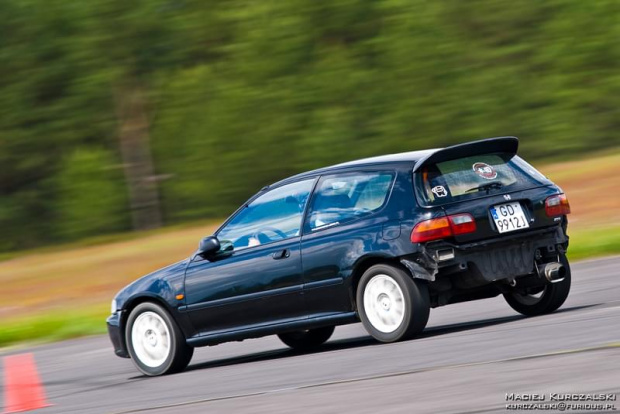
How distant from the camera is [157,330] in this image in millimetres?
10117

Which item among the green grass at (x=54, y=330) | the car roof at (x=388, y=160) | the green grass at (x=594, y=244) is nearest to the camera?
the car roof at (x=388, y=160)

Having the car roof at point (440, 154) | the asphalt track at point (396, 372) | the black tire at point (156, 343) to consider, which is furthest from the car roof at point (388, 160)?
the black tire at point (156, 343)

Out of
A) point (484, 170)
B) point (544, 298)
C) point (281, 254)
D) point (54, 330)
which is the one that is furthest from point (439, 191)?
point (54, 330)

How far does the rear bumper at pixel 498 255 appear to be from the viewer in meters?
8.77

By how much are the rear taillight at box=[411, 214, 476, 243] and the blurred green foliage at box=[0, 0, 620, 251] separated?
37.1 m

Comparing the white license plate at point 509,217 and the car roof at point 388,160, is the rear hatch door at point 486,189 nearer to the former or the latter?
the white license plate at point 509,217

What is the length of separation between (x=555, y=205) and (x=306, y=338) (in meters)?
2.66

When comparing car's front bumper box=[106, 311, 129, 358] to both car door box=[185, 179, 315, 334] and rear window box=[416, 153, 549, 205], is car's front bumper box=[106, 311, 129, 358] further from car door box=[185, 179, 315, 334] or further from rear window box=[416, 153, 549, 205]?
rear window box=[416, 153, 549, 205]

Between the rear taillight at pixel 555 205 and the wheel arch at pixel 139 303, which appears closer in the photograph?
the rear taillight at pixel 555 205

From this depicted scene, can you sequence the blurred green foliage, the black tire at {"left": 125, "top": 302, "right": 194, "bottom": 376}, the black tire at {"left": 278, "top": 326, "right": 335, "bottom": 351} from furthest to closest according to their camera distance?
the blurred green foliage → the black tire at {"left": 278, "top": 326, "right": 335, "bottom": 351} → the black tire at {"left": 125, "top": 302, "right": 194, "bottom": 376}

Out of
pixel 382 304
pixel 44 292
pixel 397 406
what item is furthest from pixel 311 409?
pixel 44 292

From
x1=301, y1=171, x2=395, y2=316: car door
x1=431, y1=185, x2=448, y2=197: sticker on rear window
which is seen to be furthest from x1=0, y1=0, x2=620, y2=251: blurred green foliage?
x1=431, y1=185, x2=448, y2=197: sticker on rear window

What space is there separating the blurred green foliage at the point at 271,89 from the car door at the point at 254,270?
3641cm

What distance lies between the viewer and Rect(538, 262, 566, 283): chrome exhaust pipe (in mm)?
9195
